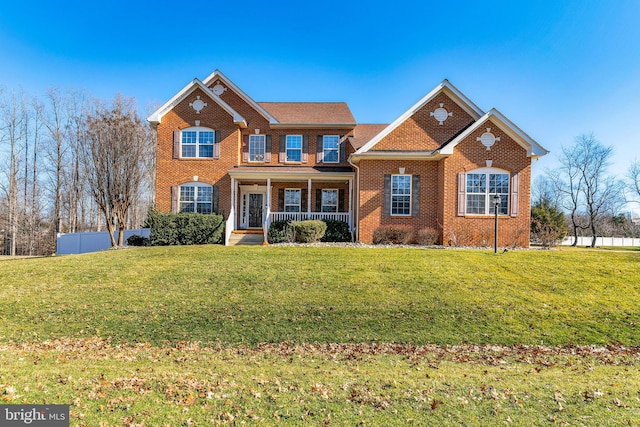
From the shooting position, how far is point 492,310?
8.20 m

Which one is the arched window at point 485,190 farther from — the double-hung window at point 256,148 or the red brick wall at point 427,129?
the double-hung window at point 256,148

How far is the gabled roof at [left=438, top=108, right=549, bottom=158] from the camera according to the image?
14828 millimetres

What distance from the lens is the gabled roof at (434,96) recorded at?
52.6 ft

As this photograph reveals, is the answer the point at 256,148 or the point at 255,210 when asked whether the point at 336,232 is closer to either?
the point at 255,210

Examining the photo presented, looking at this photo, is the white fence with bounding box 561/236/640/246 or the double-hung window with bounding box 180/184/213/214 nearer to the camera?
the double-hung window with bounding box 180/184/213/214

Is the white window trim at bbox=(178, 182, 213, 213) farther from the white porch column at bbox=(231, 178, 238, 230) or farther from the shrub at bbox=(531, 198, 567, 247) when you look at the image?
the shrub at bbox=(531, 198, 567, 247)

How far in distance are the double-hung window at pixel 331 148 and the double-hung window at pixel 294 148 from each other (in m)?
1.41

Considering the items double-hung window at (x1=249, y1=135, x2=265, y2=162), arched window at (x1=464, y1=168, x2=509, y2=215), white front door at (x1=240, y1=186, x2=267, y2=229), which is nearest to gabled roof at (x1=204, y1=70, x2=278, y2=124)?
double-hung window at (x1=249, y1=135, x2=265, y2=162)

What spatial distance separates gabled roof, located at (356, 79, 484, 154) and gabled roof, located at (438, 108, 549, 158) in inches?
58.8

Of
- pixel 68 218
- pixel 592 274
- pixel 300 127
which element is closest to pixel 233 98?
pixel 300 127

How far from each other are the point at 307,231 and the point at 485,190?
8.36m

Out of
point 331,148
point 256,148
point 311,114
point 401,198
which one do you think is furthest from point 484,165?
point 256,148

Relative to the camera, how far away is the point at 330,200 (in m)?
19.2

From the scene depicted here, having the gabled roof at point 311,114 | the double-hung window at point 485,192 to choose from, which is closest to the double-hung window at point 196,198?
the gabled roof at point 311,114
